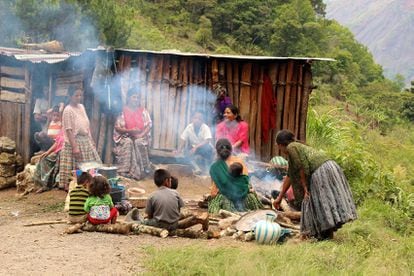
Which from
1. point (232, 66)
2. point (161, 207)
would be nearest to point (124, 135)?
point (232, 66)

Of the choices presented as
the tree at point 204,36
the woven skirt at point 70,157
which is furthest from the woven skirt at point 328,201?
the tree at point 204,36

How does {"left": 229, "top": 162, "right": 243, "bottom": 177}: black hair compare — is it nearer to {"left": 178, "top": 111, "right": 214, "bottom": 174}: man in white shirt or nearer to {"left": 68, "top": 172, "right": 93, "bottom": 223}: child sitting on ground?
{"left": 68, "top": 172, "right": 93, "bottom": 223}: child sitting on ground

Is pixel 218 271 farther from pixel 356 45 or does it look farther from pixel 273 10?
pixel 356 45

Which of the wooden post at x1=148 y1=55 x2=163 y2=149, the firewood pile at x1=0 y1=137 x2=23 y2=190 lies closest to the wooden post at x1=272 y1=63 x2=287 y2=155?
the wooden post at x1=148 y1=55 x2=163 y2=149

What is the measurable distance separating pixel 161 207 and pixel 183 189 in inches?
130

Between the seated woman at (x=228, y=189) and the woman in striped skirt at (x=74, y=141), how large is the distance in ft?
7.94

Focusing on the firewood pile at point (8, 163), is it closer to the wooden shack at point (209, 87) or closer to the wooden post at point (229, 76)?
the wooden shack at point (209, 87)

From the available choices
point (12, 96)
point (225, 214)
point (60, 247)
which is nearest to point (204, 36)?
point (12, 96)

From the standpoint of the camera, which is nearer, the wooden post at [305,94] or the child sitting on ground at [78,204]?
the child sitting on ground at [78,204]

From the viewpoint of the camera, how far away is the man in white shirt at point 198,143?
10.4m

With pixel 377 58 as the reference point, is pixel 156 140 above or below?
below

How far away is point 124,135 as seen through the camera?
10.2 metres

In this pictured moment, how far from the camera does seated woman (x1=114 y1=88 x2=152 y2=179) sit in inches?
397

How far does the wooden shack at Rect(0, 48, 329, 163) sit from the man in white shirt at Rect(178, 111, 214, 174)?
1.74 ft
